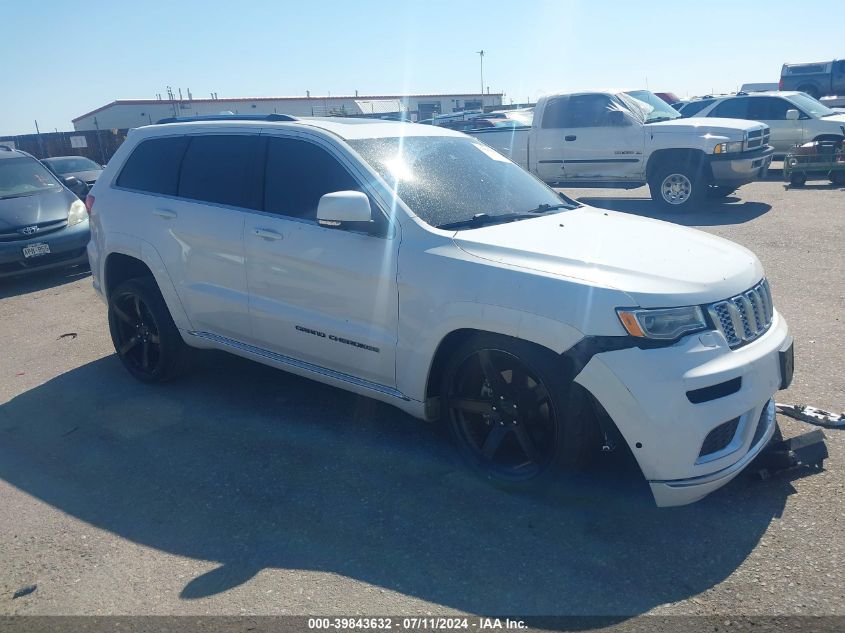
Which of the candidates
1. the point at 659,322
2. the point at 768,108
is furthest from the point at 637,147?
the point at 659,322

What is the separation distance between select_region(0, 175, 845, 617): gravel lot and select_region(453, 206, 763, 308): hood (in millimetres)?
1093

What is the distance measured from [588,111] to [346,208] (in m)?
10.2

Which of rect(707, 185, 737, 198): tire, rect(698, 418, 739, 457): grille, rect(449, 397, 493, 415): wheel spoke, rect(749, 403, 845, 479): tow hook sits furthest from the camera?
rect(707, 185, 737, 198): tire

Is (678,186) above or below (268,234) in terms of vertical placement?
below

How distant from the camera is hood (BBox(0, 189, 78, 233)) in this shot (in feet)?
31.3

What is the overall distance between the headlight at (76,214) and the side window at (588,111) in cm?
821

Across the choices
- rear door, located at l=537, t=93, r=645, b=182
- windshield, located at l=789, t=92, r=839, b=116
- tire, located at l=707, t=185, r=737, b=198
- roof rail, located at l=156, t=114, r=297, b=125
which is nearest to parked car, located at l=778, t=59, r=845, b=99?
windshield, located at l=789, t=92, r=839, b=116

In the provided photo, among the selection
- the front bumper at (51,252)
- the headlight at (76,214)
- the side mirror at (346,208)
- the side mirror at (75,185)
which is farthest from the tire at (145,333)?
the side mirror at (75,185)

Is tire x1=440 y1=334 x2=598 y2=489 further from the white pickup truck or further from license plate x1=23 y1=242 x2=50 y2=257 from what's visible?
the white pickup truck

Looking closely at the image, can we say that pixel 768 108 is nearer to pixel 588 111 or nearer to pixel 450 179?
pixel 588 111

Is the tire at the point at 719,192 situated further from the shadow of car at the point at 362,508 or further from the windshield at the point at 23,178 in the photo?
the windshield at the point at 23,178

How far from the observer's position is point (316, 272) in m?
4.30

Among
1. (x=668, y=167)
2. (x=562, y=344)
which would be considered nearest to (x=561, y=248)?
(x=562, y=344)

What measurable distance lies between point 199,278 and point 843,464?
159 inches
